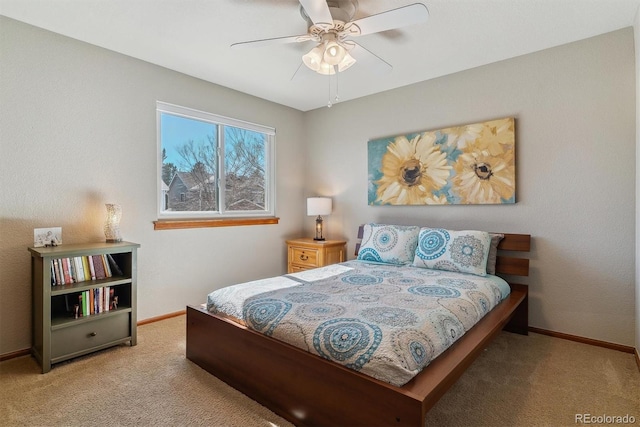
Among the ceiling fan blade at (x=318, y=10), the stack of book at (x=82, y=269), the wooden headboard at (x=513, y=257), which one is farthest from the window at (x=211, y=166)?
the wooden headboard at (x=513, y=257)

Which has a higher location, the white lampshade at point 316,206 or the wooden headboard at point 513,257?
the white lampshade at point 316,206

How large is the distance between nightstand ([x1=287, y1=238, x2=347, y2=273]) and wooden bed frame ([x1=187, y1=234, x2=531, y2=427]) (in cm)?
174

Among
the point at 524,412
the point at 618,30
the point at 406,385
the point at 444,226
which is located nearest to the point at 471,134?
the point at 444,226

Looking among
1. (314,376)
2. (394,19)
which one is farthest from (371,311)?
(394,19)

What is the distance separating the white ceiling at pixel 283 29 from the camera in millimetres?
2158

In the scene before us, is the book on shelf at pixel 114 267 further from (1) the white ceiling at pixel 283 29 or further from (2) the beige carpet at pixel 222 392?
(1) the white ceiling at pixel 283 29

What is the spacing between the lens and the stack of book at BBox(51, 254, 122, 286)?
226 centimetres

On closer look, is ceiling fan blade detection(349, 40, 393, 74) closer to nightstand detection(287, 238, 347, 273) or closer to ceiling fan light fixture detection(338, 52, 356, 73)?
ceiling fan light fixture detection(338, 52, 356, 73)

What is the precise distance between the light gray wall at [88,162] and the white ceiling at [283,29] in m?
0.23

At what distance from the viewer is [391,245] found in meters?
3.12

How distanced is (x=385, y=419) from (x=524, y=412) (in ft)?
3.15

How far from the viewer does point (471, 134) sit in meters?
3.09

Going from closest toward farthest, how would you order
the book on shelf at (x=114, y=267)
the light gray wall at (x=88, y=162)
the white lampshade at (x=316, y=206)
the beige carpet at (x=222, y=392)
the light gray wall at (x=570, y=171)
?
the beige carpet at (x=222, y=392)
the light gray wall at (x=88, y=162)
the light gray wall at (x=570, y=171)
the book on shelf at (x=114, y=267)
the white lampshade at (x=316, y=206)

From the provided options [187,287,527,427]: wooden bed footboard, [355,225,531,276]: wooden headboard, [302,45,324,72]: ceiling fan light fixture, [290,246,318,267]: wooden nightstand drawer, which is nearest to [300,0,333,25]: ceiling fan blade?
[302,45,324,72]: ceiling fan light fixture
